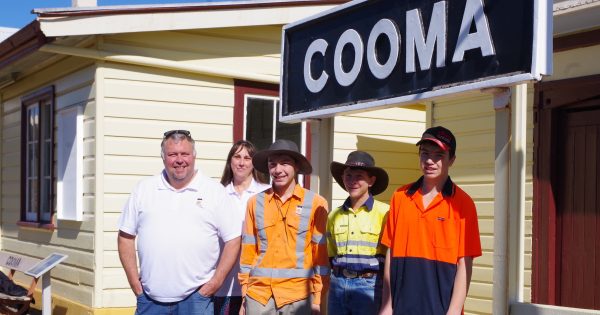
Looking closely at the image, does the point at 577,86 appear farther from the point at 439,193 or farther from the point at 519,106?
the point at 439,193

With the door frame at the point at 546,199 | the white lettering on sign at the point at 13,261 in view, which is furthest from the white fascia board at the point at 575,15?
the white lettering on sign at the point at 13,261

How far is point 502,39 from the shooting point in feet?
12.0

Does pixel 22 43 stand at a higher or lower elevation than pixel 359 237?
higher

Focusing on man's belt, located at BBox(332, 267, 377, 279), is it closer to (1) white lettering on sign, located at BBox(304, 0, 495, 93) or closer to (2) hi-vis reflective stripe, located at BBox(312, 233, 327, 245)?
(2) hi-vis reflective stripe, located at BBox(312, 233, 327, 245)

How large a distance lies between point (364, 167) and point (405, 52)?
2.84 feet

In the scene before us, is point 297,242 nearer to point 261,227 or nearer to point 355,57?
point 261,227

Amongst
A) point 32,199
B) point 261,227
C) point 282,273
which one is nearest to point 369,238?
point 282,273

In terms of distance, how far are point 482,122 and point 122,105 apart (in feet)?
11.4

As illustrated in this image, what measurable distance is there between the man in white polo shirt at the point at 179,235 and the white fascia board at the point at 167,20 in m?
3.00

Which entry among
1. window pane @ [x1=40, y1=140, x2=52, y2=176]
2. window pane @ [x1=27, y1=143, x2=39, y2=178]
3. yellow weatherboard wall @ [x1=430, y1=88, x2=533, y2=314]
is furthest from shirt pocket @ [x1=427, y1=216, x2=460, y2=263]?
window pane @ [x1=27, y1=143, x2=39, y2=178]

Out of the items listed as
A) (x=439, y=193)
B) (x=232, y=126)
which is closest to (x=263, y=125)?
(x=232, y=126)

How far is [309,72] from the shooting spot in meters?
5.09

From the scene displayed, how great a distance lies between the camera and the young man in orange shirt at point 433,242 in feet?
13.0

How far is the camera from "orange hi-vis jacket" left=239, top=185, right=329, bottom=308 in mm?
4961
